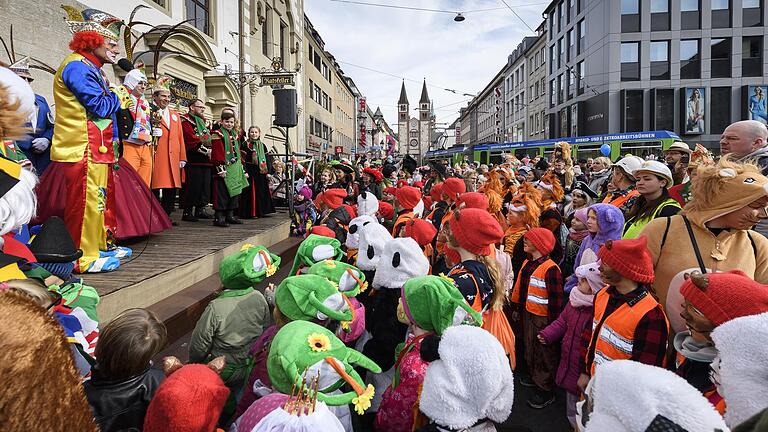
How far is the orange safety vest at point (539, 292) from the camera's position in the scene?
3367 millimetres

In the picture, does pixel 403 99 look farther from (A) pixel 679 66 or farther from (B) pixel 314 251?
(B) pixel 314 251

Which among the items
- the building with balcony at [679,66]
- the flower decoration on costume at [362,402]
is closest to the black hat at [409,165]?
the flower decoration on costume at [362,402]

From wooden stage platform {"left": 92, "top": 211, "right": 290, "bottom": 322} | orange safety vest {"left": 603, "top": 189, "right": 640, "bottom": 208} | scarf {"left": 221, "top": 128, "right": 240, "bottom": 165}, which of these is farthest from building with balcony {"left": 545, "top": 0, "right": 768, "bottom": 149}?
wooden stage platform {"left": 92, "top": 211, "right": 290, "bottom": 322}

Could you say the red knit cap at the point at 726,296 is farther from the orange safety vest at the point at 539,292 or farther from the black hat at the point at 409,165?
the black hat at the point at 409,165

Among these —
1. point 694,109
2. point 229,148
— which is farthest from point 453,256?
point 694,109

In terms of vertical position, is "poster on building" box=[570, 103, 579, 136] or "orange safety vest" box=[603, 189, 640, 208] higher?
"poster on building" box=[570, 103, 579, 136]

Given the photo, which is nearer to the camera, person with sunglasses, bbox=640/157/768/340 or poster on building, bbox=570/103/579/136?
person with sunglasses, bbox=640/157/768/340

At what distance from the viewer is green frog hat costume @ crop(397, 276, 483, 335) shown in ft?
6.77

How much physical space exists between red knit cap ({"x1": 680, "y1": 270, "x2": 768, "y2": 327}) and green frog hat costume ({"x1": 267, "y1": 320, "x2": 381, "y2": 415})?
4.15 feet

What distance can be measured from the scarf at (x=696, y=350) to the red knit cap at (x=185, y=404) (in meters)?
1.75

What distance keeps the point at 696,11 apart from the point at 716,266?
37.3 m

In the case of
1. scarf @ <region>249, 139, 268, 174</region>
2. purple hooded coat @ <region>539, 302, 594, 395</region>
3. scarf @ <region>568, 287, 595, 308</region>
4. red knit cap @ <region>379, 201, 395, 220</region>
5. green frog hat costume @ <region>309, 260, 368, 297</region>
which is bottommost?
purple hooded coat @ <region>539, 302, 594, 395</region>

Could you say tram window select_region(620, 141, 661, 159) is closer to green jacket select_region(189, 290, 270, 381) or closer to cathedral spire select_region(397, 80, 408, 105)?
green jacket select_region(189, 290, 270, 381)

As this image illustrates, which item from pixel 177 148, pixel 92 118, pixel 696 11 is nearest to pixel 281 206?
pixel 177 148
